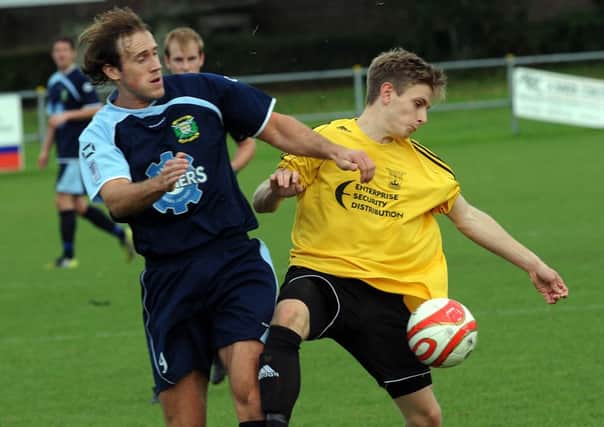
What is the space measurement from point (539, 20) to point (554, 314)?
3148 cm

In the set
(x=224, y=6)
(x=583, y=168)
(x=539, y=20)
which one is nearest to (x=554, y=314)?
(x=583, y=168)

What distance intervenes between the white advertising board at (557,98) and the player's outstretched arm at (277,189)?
17806mm

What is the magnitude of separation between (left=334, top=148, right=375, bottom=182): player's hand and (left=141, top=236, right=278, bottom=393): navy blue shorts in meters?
0.51

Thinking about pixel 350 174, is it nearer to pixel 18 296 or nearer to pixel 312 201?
pixel 312 201

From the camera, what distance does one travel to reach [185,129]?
17.0 ft

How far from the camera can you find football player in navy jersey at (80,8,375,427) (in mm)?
5141

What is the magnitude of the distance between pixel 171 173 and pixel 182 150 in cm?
37

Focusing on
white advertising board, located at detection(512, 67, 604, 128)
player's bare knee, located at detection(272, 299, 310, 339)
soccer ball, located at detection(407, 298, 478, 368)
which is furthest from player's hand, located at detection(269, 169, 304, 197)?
white advertising board, located at detection(512, 67, 604, 128)

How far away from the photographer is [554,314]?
9203 mm

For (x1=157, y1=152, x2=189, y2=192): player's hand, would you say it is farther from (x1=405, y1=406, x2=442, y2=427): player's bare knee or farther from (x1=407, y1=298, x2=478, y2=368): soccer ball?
(x1=405, y1=406, x2=442, y2=427): player's bare knee

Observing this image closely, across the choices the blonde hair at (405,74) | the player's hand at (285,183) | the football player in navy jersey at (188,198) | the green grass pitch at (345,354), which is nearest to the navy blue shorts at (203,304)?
the football player in navy jersey at (188,198)

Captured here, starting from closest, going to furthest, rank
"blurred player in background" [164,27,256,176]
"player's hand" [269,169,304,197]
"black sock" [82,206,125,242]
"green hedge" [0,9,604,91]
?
"player's hand" [269,169,304,197]
"blurred player in background" [164,27,256,176]
"black sock" [82,206,125,242]
"green hedge" [0,9,604,91]

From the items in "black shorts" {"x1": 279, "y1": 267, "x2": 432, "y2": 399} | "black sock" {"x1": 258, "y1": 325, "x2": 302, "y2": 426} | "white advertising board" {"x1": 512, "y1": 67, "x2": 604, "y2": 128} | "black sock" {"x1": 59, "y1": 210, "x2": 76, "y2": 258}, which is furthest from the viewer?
"white advertising board" {"x1": 512, "y1": 67, "x2": 604, "y2": 128}

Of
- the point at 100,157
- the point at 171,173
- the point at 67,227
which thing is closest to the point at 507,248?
the point at 171,173
